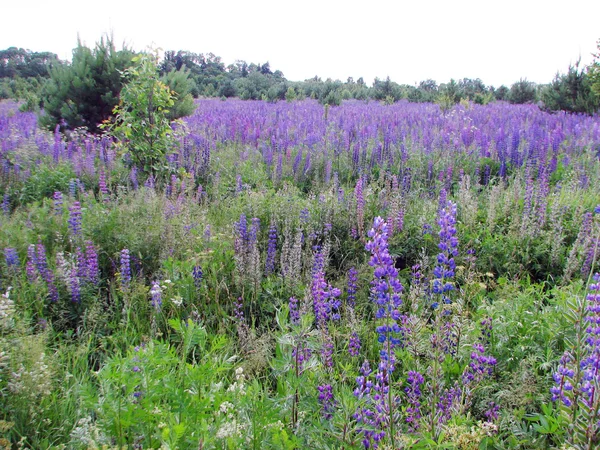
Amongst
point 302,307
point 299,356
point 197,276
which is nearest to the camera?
point 299,356

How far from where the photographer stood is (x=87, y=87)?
9047 millimetres

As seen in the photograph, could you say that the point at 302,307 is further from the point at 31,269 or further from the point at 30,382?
the point at 31,269

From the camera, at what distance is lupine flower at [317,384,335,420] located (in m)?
1.83

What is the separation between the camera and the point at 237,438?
61.8 inches

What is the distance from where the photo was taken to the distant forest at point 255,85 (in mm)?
9289

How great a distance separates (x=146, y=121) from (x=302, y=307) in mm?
5025

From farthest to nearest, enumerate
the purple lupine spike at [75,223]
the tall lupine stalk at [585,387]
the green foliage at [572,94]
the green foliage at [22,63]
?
the green foliage at [22,63] → the green foliage at [572,94] → the purple lupine spike at [75,223] → the tall lupine stalk at [585,387]

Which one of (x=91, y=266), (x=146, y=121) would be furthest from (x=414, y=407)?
(x=146, y=121)

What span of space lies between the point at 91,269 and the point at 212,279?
987 mm

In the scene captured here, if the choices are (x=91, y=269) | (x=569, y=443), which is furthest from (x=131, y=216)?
(x=569, y=443)

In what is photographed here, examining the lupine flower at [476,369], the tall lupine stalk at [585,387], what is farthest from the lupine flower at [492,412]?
the tall lupine stalk at [585,387]

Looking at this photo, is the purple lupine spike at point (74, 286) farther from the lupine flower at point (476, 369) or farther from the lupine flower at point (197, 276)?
the lupine flower at point (476, 369)

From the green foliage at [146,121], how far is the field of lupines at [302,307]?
33 cm

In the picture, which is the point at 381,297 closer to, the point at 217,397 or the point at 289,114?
the point at 217,397
